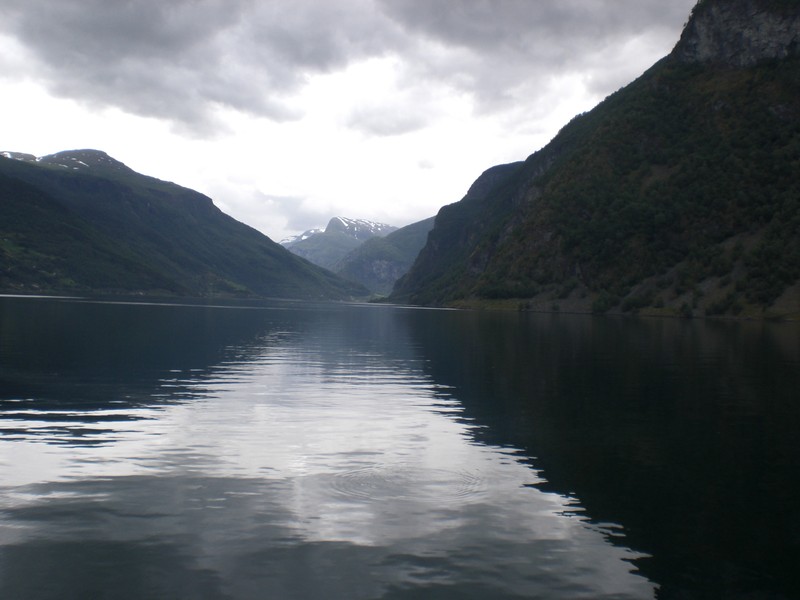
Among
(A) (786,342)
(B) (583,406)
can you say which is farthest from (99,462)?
(A) (786,342)

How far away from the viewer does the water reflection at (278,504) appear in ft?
48.0

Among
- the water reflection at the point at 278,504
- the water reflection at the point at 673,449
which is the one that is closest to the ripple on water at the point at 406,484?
the water reflection at the point at 278,504

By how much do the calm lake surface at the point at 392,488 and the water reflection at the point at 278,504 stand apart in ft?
0.27

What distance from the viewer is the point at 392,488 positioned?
21500 millimetres

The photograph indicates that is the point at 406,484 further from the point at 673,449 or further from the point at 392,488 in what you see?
the point at 673,449

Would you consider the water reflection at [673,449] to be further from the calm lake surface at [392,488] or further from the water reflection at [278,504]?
the water reflection at [278,504]

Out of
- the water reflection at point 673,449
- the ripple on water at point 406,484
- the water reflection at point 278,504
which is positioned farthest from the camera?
the ripple on water at point 406,484

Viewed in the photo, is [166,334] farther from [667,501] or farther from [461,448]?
[667,501]

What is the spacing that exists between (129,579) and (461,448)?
15584 mm

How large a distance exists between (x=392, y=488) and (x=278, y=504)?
3.81 meters

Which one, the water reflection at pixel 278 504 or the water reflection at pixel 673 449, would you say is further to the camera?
the water reflection at pixel 673 449

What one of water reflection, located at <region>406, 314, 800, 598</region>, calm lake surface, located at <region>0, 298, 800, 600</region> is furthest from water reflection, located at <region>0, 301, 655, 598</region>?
water reflection, located at <region>406, 314, 800, 598</region>

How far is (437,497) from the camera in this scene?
2066 cm

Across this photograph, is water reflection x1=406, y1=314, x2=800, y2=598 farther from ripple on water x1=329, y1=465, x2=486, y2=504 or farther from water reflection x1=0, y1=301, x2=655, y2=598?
ripple on water x1=329, y1=465, x2=486, y2=504
